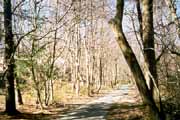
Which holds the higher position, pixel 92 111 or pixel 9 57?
pixel 9 57

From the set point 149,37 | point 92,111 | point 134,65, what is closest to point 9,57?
point 92,111

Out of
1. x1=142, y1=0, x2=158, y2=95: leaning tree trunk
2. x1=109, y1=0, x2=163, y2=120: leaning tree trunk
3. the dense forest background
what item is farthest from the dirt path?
x1=109, y1=0, x2=163, y2=120: leaning tree trunk

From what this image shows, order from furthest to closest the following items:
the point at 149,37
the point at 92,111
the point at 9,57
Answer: the point at 92,111, the point at 9,57, the point at 149,37

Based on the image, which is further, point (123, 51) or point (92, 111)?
point (92, 111)

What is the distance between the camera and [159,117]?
9891 millimetres

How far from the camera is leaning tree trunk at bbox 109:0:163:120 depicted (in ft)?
31.5

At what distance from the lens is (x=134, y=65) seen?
9.60 meters

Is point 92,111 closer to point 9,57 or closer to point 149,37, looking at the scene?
point 9,57

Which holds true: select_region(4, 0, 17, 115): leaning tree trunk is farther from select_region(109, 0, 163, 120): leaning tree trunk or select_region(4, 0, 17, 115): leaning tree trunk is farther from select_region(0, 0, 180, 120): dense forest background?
select_region(109, 0, 163, 120): leaning tree trunk

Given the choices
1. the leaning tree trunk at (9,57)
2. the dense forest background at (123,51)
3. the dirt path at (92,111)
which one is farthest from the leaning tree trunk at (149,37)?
the leaning tree trunk at (9,57)

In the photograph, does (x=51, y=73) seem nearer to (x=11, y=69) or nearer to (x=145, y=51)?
(x=11, y=69)

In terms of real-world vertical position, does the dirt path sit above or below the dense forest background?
below

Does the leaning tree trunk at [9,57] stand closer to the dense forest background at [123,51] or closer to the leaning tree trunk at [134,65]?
the dense forest background at [123,51]

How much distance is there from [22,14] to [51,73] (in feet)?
20.2
